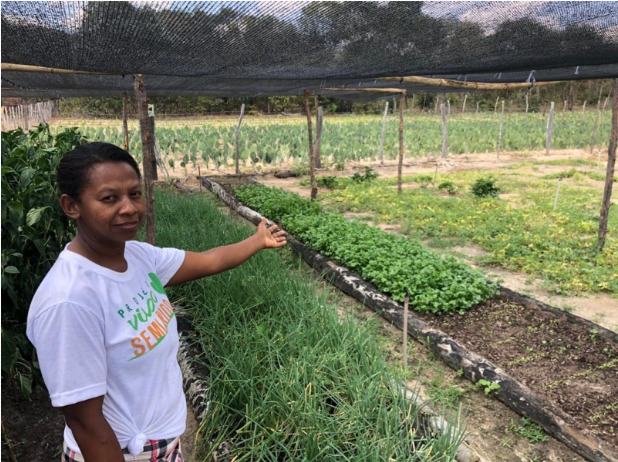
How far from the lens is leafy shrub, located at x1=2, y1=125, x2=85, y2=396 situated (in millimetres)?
2312

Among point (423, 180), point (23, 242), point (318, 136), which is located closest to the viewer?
point (23, 242)

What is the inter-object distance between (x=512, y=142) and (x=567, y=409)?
15.5m

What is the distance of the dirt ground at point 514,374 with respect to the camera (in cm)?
257

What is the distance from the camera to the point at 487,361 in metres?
3.19

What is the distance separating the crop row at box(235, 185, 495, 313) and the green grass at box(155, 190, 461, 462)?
3.71ft

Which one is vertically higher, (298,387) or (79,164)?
(79,164)

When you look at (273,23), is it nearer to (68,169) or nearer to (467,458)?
(68,169)

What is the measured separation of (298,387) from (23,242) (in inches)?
65.4

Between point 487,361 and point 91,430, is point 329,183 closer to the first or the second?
point 487,361

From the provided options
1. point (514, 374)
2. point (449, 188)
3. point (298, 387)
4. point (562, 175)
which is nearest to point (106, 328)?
point (298, 387)

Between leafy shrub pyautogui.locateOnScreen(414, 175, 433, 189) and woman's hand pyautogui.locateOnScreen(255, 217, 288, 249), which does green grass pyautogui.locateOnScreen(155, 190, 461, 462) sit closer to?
woman's hand pyautogui.locateOnScreen(255, 217, 288, 249)

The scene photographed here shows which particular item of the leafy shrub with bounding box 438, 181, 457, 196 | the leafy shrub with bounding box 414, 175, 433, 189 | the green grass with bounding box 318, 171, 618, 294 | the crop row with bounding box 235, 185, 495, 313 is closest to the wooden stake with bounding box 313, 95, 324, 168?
the green grass with bounding box 318, 171, 618, 294

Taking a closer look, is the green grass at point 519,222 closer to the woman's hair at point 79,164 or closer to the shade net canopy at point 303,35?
the shade net canopy at point 303,35

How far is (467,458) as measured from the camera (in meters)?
2.23
